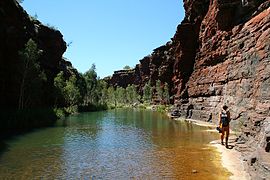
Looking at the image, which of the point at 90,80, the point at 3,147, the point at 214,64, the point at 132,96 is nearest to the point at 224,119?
the point at 3,147

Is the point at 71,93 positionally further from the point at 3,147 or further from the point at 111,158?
the point at 111,158

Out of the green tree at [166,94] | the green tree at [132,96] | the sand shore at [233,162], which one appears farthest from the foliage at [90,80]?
the sand shore at [233,162]

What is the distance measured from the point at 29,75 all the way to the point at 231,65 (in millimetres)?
30340

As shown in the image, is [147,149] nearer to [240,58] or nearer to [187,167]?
[187,167]

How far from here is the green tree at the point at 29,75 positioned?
4744 cm

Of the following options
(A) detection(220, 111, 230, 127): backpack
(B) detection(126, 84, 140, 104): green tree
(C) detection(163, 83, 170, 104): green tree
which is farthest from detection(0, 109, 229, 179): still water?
(B) detection(126, 84, 140, 104): green tree

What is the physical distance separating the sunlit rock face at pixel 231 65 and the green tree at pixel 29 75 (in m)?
27.7

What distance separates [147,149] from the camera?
25094 mm

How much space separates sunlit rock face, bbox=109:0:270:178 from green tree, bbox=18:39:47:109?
1089 inches

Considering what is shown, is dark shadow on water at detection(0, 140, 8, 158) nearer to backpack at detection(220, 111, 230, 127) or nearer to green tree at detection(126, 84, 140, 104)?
backpack at detection(220, 111, 230, 127)

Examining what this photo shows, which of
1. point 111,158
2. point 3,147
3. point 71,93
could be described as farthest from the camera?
Result: point 71,93

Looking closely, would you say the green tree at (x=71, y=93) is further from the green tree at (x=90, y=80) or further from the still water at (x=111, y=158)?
the still water at (x=111, y=158)

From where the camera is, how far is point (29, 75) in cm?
4881

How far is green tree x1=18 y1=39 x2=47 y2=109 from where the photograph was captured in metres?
47.4
